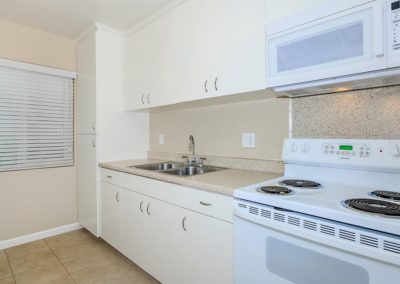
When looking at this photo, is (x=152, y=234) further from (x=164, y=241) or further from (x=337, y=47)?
(x=337, y=47)

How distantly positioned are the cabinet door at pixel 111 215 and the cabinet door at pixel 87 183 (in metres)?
0.12

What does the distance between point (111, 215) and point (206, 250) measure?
4.05 ft

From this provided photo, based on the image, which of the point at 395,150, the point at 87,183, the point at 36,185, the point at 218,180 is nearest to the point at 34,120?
the point at 36,185

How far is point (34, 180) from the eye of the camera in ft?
8.16

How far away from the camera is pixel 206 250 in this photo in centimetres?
132

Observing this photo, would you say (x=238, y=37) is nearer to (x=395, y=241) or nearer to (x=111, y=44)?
(x=395, y=241)

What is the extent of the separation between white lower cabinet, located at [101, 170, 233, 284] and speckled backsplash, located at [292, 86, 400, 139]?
74 centimetres

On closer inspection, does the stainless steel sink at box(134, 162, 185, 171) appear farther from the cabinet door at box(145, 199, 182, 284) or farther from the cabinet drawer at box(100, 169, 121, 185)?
the cabinet door at box(145, 199, 182, 284)

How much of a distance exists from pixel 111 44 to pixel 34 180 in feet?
5.58

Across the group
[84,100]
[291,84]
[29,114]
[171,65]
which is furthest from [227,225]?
[29,114]

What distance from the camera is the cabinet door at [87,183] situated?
2402mm

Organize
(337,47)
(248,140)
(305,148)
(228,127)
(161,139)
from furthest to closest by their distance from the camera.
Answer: (161,139), (228,127), (248,140), (305,148), (337,47)

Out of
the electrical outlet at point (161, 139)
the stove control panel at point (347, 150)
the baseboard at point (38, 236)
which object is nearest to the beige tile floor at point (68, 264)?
the baseboard at point (38, 236)

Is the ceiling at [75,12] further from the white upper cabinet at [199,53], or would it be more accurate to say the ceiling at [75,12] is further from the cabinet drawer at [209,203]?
the cabinet drawer at [209,203]
